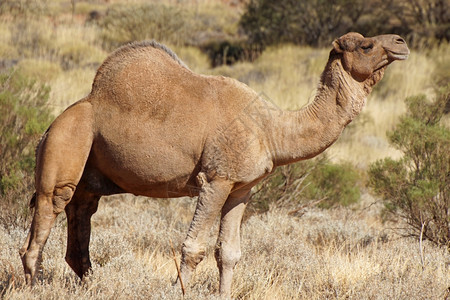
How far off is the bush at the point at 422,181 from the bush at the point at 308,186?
38.2 inches

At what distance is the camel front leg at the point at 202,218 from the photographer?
503 centimetres

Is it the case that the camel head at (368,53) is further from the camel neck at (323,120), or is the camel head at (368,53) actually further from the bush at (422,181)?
the bush at (422,181)

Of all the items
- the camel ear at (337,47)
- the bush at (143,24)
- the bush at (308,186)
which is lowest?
the bush at (143,24)

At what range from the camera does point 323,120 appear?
516 centimetres

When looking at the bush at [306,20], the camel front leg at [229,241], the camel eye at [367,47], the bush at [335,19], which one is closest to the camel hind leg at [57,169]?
the camel front leg at [229,241]

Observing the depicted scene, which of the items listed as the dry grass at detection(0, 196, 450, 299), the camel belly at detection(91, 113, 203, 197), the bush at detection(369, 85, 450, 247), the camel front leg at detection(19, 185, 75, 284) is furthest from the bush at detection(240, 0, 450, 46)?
the camel front leg at detection(19, 185, 75, 284)

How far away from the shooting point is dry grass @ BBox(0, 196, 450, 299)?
5301 millimetres

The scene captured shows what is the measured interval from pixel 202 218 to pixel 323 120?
1187 mm

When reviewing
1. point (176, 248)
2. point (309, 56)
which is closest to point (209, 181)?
point (176, 248)

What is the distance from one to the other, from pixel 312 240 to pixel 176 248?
1.83 meters

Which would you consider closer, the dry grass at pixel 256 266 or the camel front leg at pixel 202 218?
the camel front leg at pixel 202 218

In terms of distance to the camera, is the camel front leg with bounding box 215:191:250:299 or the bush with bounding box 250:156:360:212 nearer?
the camel front leg with bounding box 215:191:250:299

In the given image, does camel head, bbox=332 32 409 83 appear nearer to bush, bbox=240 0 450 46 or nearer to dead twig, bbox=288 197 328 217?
dead twig, bbox=288 197 328 217

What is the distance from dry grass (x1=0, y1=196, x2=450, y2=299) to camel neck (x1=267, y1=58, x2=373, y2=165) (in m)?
1.28
